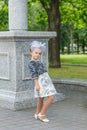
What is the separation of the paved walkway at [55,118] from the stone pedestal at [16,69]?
0.90ft

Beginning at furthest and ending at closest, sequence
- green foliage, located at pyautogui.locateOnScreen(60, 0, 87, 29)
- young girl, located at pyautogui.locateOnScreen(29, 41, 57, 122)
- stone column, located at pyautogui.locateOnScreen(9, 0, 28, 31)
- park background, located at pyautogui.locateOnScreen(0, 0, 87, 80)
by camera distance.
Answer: green foliage, located at pyautogui.locateOnScreen(60, 0, 87, 29) → park background, located at pyautogui.locateOnScreen(0, 0, 87, 80) → stone column, located at pyautogui.locateOnScreen(9, 0, 28, 31) → young girl, located at pyautogui.locateOnScreen(29, 41, 57, 122)

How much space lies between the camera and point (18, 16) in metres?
9.61

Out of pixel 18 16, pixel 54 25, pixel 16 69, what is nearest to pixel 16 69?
pixel 16 69

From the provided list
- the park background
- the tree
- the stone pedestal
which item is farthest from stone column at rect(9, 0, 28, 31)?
the tree

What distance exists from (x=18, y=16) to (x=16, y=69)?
4.11 feet

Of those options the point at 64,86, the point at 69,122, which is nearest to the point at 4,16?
the point at 64,86

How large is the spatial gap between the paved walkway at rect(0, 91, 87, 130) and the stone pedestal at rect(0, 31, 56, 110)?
0.90 ft

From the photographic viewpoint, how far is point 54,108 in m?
9.34

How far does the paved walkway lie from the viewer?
293 inches

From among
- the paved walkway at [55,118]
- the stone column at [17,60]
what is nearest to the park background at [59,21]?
the paved walkway at [55,118]

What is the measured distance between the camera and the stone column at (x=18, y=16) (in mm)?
9602

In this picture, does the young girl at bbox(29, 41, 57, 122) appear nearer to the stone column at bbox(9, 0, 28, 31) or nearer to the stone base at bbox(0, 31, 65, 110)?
the stone base at bbox(0, 31, 65, 110)

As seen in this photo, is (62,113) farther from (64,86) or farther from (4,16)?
(4,16)

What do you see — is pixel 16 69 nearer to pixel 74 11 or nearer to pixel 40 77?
pixel 40 77
